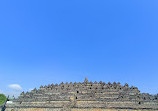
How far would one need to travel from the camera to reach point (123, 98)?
26781 millimetres

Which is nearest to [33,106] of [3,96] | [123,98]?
[123,98]

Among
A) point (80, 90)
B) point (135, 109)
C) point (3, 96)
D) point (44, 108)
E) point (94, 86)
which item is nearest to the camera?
point (135, 109)

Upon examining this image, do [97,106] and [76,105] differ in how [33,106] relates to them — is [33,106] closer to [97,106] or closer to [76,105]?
[76,105]

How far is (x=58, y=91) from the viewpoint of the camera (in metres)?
33.5

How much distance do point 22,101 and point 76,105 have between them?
1573 cm

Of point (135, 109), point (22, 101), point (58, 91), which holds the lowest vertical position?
point (135, 109)

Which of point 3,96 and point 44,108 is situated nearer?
point 44,108

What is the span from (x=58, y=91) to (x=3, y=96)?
91.3 metres

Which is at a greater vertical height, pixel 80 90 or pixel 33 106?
pixel 80 90

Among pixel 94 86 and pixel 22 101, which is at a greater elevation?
pixel 94 86

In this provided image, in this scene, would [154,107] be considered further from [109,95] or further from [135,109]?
[109,95]

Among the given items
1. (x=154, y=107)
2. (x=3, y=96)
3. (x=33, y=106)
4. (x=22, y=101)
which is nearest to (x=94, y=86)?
(x=154, y=107)

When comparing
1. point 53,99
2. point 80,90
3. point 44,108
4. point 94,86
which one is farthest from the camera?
point 94,86

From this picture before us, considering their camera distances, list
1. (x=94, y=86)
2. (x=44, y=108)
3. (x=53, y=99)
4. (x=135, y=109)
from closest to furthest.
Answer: (x=135, y=109) < (x=44, y=108) < (x=53, y=99) < (x=94, y=86)
